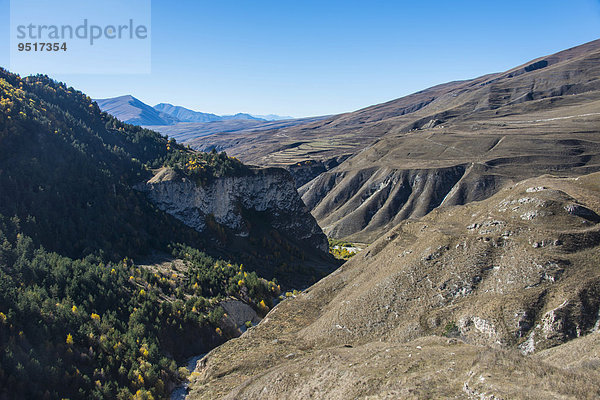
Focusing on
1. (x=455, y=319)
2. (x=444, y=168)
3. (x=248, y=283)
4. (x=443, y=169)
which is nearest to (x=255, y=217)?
(x=248, y=283)

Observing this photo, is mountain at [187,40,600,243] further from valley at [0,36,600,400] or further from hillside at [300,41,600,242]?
valley at [0,36,600,400]

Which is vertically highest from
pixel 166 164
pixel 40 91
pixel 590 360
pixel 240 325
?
pixel 40 91

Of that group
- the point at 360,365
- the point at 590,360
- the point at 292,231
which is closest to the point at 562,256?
the point at 590,360

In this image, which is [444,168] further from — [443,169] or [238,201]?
[238,201]

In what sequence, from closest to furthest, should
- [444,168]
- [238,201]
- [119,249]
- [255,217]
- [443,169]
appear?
[119,249], [238,201], [255,217], [443,169], [444,168]

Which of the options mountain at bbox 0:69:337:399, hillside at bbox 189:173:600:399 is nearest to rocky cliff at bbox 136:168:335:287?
mountain at bbox 0:69:337:399

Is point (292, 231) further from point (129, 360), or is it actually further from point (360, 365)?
point (360, 365)

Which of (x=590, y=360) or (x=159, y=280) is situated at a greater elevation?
(x=590, y=360)
